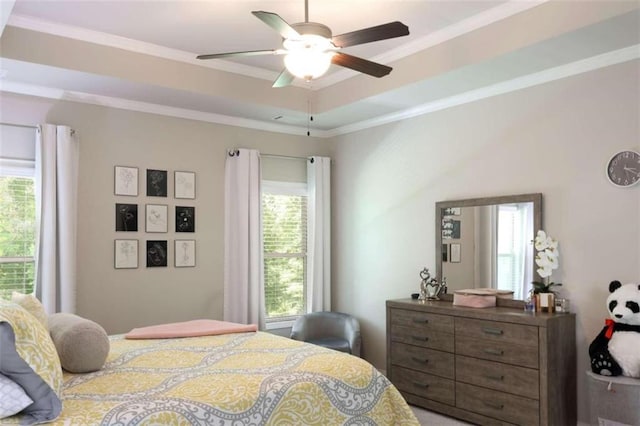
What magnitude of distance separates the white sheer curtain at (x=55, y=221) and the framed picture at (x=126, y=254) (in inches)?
14.7

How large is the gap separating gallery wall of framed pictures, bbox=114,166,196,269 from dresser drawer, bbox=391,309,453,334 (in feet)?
6.14

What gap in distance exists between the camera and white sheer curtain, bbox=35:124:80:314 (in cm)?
407

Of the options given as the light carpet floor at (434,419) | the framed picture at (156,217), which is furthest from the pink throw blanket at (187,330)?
the light carpet floor at (434,419)

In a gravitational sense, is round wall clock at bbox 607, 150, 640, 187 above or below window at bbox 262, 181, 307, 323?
above

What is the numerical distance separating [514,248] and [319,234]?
2.08 m

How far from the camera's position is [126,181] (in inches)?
180

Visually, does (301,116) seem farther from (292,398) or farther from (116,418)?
(116,418)

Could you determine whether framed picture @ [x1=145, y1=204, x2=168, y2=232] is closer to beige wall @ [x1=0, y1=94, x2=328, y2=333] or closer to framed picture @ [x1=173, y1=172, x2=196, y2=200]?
beige wall @ [x1=0, y1=94, x2=328, y2=333]

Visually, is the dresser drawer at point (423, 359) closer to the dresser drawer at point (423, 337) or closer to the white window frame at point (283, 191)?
the dresser drawer at point (423, 337)

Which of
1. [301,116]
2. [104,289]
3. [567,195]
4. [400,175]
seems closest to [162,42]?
[301,116]

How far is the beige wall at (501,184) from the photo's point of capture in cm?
353

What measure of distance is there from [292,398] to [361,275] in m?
3.13

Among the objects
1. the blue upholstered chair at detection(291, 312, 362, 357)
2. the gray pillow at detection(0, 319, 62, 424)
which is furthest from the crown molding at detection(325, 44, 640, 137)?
the gray pillow at detection(0, 319, 62, 424)

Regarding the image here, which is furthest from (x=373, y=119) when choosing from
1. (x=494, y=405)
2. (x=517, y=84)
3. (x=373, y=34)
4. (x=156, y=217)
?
(x=494, y=405)
